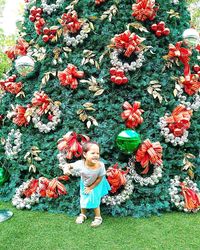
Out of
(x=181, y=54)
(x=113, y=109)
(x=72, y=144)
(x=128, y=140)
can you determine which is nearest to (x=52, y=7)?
(x=113, y=109)

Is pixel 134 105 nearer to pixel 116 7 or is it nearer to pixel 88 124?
pixel 88 124

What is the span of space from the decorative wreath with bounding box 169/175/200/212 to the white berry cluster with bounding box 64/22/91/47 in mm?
1985

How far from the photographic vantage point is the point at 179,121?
4.62 meters

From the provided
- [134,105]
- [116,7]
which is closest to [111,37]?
[116,7]

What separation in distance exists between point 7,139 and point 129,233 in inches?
84.1

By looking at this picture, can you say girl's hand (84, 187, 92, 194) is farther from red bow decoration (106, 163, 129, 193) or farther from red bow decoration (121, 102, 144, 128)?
red bow decoration (121, 102, 144, 128)

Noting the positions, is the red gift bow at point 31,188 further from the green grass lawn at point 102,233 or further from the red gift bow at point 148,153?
the red gift bow at point 148,153

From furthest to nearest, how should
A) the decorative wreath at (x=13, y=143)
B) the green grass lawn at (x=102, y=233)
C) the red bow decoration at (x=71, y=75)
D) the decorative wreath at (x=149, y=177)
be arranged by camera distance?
the decorative wreath at (x=13, y=143) → the red bow decoration at (x=71, y=75) → the decorative wreath at (x=149, y=177) → the green grass lawn at (x=102, y=233)

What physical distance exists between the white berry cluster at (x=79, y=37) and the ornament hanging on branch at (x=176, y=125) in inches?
53.5

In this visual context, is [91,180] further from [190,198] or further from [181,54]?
[181,54]

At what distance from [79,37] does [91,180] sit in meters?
1.78

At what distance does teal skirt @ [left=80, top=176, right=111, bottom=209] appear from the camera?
13.8ft

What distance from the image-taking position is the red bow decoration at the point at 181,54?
4.83 meters

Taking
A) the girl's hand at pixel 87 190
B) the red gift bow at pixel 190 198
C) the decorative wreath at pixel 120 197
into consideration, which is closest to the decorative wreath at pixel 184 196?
the red gift bow at pixel 190 198
